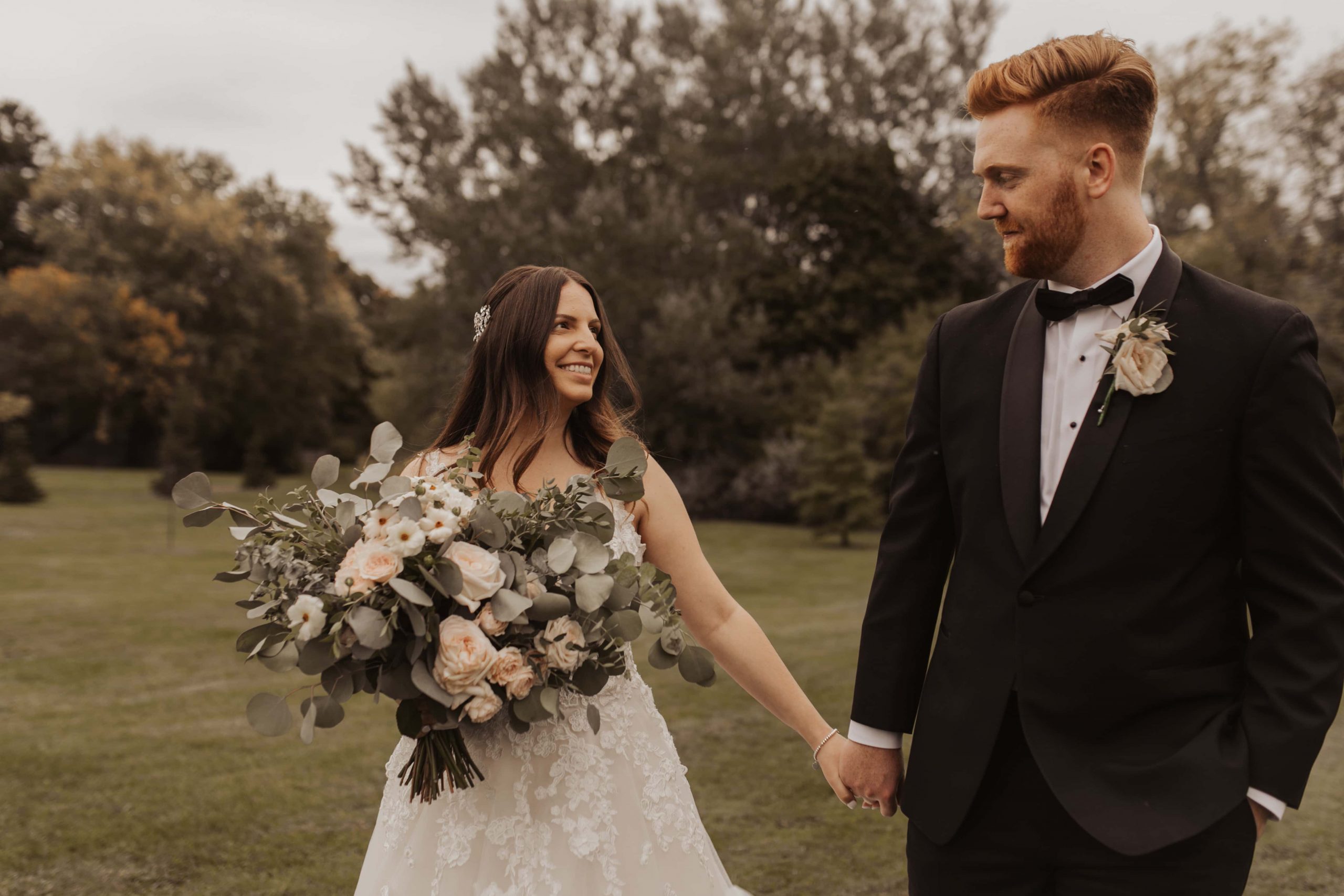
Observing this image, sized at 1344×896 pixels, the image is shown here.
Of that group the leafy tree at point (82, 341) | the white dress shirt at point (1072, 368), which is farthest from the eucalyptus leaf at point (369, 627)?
the leafy tree at point (82, 341)

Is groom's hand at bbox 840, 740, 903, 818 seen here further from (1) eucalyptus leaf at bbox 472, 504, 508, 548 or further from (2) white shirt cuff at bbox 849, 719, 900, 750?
(1) eucalyptus leaf at bbox 472, 504, 508, 548

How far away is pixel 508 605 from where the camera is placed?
2389mm

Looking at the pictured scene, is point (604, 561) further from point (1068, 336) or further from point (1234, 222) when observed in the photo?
point (1234, 222)

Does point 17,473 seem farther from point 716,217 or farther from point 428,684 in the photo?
point 428,684

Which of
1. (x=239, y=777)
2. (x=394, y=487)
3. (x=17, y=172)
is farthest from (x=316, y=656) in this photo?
(x=17, y=172)

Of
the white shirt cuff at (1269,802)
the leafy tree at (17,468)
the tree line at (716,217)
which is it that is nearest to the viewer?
the white shirt cuff at (1269,802)

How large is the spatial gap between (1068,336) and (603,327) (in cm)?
152

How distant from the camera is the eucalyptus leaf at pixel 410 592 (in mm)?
2289

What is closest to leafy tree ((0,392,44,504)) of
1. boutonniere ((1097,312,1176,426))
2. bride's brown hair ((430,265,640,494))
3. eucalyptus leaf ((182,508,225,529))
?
bride's brown hair ((430,265,640,494))

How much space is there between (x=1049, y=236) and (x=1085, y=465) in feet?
1.65

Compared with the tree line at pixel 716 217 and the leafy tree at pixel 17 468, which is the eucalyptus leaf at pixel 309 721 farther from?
the leafy tree at pixel 17 468

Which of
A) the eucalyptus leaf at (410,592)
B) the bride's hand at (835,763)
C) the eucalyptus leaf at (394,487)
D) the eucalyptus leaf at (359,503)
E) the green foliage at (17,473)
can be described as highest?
the eucalyptus leaf at (394,487)

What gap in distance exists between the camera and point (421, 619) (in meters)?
2.32

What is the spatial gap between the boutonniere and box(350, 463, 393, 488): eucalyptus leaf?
1647 mm
